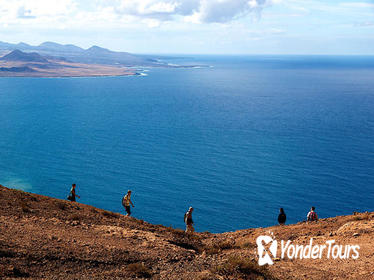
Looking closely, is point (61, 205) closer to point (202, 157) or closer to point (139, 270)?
point (139, 270)

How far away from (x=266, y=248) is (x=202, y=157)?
58.2 metres

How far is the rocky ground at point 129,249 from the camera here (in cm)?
1317

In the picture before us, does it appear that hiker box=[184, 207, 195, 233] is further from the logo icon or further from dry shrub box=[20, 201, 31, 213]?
dry shrub box=[20, 201, 31, 213]

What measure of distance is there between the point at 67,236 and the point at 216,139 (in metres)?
76.4

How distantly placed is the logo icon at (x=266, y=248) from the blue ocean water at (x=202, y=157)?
29856mm

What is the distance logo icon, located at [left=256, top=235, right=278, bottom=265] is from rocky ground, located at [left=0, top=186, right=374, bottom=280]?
353 mm

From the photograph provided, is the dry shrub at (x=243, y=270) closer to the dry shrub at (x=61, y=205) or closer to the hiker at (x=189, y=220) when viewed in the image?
the hiker at (x=189, y=220)

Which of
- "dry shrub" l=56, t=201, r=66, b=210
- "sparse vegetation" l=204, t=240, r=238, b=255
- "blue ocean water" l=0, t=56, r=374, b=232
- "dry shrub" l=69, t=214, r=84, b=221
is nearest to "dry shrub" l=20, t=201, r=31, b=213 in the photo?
"dry shrub" l=56, t=201, r=66, b=210

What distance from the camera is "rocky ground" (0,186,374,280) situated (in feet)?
43.2

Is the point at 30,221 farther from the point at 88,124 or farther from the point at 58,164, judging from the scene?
the point at 88,124

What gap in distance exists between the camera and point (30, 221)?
16984mm

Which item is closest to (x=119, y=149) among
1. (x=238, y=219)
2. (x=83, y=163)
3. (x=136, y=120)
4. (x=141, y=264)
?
(x=83, y=163)

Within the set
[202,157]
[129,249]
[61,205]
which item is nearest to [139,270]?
[129,249]

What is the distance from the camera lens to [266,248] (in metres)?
17.8
